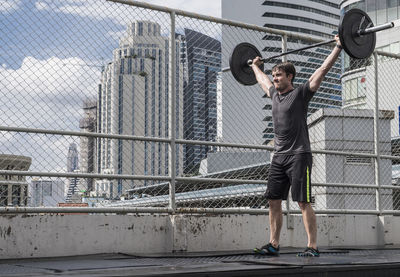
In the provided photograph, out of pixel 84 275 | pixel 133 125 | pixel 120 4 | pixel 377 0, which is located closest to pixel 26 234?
pixel 133 125

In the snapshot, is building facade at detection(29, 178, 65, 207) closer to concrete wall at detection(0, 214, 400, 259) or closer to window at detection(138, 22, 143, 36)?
concrete wall at detection(0, 214, 400, 259)

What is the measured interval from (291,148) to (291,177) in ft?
0.94

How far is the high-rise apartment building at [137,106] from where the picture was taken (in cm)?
639

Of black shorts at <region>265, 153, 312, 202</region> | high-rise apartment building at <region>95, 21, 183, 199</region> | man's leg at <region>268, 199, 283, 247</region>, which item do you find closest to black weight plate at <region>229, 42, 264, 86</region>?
high-rise apartment building at <region>95, 21, 183, 199</region>

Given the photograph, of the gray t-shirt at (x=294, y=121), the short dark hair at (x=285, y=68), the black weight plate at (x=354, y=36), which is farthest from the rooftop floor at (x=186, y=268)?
the black weight plate at (x=354, y=36)

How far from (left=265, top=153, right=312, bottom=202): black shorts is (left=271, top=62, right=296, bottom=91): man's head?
0.71 metres

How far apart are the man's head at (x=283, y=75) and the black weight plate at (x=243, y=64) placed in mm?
844

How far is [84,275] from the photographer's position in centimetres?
390

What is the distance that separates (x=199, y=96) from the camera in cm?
704

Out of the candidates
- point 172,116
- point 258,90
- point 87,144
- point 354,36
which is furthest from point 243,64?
point 87,144

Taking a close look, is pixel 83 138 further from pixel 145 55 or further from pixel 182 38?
pixel 182 38

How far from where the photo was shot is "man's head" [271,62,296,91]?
608 centimetres

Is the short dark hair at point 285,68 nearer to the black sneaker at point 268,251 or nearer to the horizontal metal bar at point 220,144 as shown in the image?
the horizontal metal bar at point 220,144

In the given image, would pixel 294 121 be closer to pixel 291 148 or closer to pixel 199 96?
pixel 291 148
